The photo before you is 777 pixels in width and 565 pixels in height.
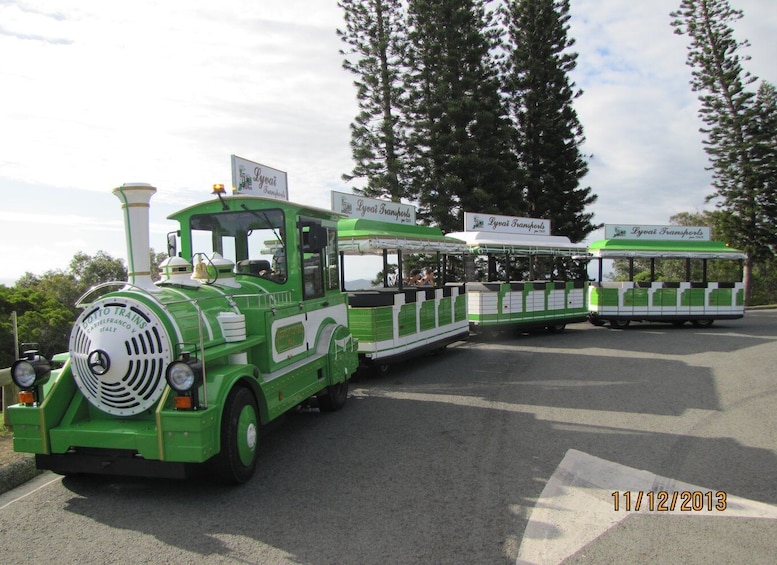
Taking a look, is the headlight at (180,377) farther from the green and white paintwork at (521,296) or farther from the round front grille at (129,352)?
the green and white paintwork at (521,296)

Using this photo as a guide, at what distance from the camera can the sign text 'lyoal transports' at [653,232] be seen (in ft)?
58.8

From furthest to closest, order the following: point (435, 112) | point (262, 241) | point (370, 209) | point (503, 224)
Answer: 1. point (435, 112)
2. point (503, 224)
3. point (370, 209)
4. point (262, 241)

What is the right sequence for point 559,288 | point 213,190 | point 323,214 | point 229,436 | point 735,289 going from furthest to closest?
1. point 735,289
2. point 559,288
3. point 323,214
4. point 213,190
5. point 229,436

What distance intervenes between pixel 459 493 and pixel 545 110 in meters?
27.4

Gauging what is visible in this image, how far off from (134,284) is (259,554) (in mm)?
2343

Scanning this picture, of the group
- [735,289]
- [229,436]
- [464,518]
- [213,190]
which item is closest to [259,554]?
[229,436]

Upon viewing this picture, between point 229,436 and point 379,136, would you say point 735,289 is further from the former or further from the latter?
point 229,436

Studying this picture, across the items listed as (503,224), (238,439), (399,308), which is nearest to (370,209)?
(399,308)

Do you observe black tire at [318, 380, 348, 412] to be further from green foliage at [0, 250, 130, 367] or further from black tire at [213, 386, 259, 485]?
green foliage at [0, 250, 130, 367]

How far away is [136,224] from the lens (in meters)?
4.56

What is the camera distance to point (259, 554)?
11.5ft

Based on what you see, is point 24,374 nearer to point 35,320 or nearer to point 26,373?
point 26,373
